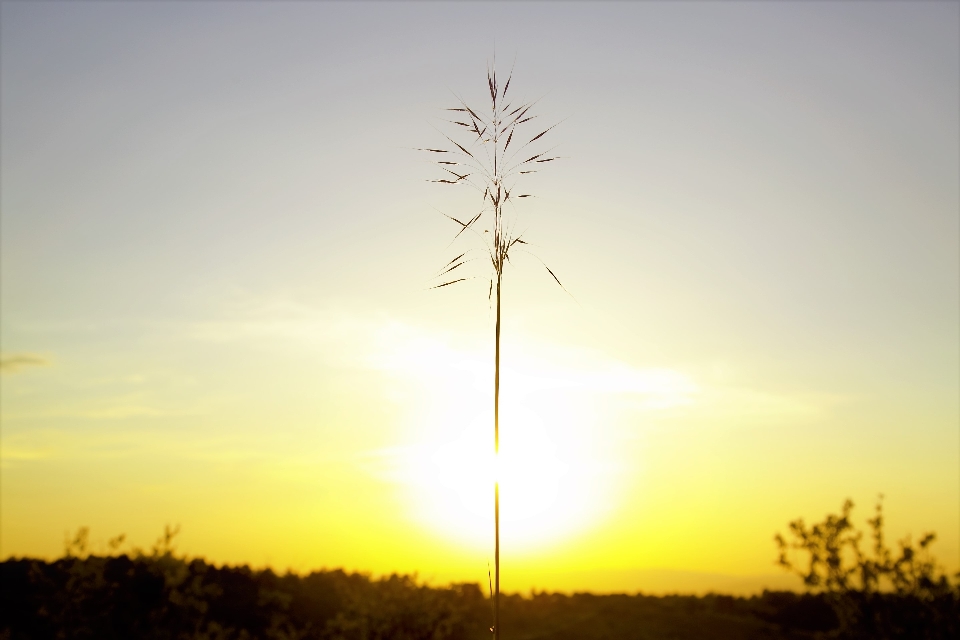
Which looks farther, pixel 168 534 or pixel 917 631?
pixel 168 534

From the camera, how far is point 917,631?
1619 centimetres

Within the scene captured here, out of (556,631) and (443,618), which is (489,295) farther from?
(556,631)

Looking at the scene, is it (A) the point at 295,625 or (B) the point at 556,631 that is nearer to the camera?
(A) the point at 295,625

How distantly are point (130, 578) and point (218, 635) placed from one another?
9.34 feet

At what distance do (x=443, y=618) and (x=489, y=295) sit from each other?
18795 mm

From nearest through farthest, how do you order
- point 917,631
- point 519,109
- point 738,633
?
point 519,109 < point 917,631 < point 738,633

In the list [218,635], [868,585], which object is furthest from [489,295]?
[218,635]

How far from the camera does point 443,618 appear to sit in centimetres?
2217

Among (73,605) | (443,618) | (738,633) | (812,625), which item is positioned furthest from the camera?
(812,625)

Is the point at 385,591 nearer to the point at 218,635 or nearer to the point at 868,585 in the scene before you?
the point at 218,635

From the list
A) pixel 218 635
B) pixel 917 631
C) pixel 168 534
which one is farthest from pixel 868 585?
pixel 168 534

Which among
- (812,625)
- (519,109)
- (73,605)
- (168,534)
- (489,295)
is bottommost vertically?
(812,625)

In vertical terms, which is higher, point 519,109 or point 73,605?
point 519,109

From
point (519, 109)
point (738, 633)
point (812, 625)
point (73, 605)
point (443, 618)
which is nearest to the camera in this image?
point (519, 109)
